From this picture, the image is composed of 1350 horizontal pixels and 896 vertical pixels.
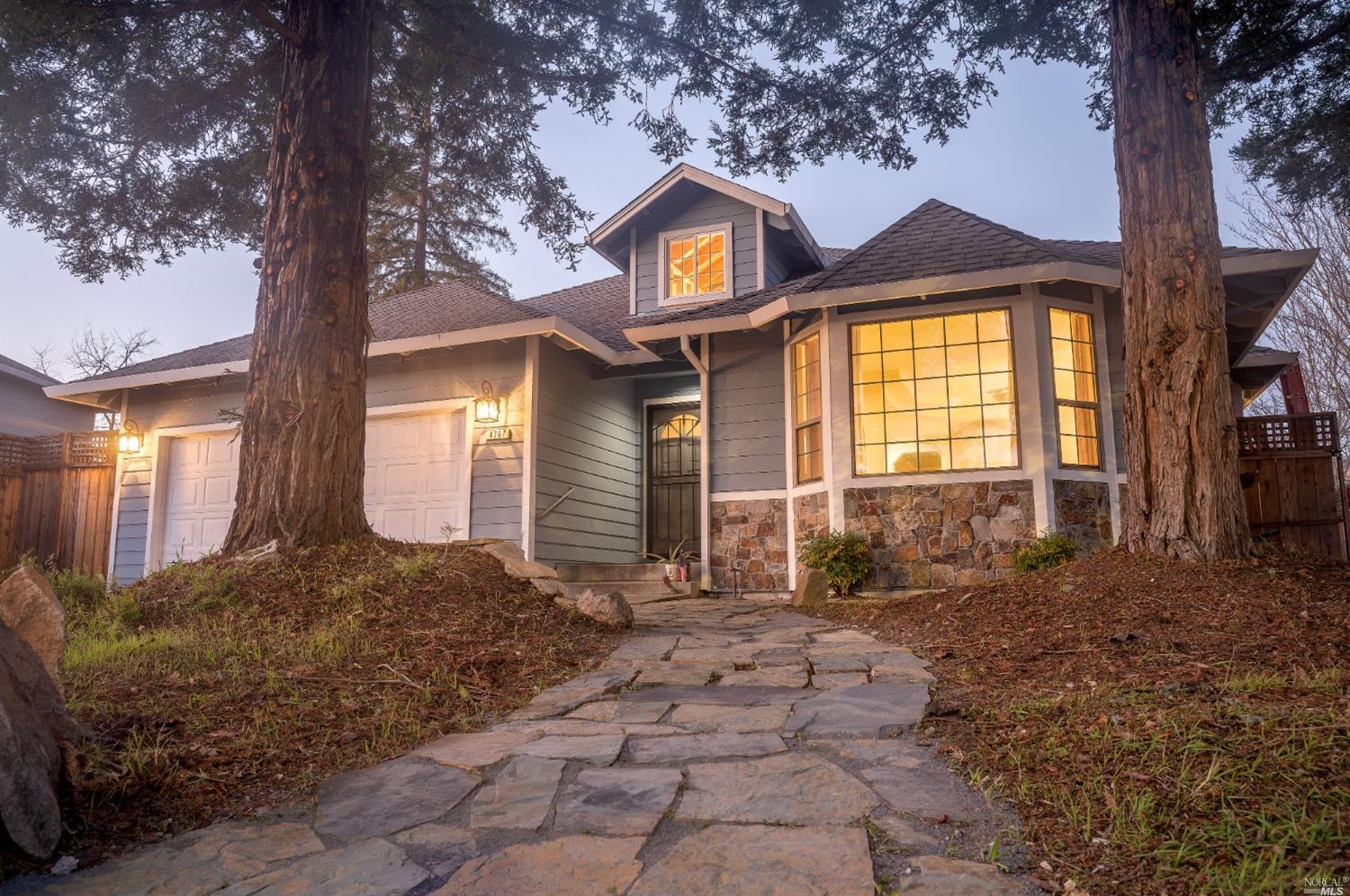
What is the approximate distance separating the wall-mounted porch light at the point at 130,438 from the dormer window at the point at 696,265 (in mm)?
6879

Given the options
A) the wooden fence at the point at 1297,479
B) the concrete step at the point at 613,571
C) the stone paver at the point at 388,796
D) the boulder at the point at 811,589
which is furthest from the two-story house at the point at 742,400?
the stone paver at the point at 388,796

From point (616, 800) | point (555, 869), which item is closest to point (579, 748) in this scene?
point (616, 800)

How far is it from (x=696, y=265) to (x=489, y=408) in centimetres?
336

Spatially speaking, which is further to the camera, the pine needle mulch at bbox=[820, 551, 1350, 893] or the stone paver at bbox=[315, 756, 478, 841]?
the stone paver at bbox=[315, 756, 478, 841]

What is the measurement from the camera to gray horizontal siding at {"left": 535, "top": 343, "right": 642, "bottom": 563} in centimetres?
904

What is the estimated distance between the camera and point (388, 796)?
7.63 ft

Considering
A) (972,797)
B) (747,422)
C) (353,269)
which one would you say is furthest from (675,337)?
(972,797)

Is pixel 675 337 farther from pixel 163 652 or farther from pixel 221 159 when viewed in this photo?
pixel 163 652

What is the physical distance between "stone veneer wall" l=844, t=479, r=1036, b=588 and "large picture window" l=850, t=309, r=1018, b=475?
266mm

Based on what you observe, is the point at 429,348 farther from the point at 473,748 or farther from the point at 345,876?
the point at 345,876

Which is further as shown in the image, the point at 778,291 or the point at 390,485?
the point at 390,485

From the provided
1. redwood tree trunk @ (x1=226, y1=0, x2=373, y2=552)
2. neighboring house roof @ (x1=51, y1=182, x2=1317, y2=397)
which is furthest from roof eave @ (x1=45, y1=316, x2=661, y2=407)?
redwood tree trunk @ (x1=226, y1=0, x2=373, y2=552)

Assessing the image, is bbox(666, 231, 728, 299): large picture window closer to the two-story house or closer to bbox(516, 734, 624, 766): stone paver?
the two-story house

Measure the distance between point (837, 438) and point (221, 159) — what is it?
21.7 ft
